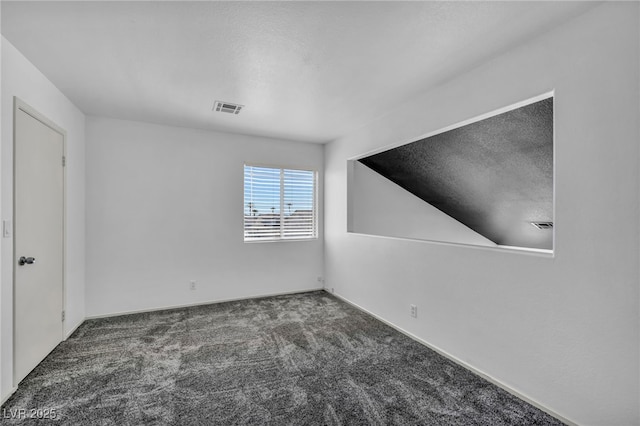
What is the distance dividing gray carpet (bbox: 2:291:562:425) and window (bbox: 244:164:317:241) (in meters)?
1.64

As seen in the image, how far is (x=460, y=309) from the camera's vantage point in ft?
8.58

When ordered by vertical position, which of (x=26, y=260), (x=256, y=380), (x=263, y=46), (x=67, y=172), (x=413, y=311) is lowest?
(x=256, y=380)

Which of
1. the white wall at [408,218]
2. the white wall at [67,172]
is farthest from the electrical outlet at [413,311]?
the white wall at [67,172]

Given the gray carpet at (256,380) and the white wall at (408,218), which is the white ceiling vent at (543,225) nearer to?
the white wall at (408,218)

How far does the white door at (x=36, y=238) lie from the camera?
225cm

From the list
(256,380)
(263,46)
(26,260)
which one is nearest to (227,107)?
(263,46)

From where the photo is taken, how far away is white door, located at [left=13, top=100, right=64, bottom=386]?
88.6 inches

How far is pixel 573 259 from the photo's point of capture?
6.00ft

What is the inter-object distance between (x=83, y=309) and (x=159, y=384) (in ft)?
7.06

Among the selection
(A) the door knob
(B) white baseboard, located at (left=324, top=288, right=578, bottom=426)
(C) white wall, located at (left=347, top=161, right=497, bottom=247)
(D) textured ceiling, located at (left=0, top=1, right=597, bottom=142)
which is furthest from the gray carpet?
(D) textured ceiling, located at (left=0, top=1, right=597, bottom=142)

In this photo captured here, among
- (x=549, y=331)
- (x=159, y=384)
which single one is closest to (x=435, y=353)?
(x=549, y=331)

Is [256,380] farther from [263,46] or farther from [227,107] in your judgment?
[227,107]

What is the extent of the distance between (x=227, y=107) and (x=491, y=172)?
10.0ft

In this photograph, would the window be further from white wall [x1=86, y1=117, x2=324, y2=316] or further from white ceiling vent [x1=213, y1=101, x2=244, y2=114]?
white ceiling vent [x1=213, y1=101, x2=244, y2=114]
